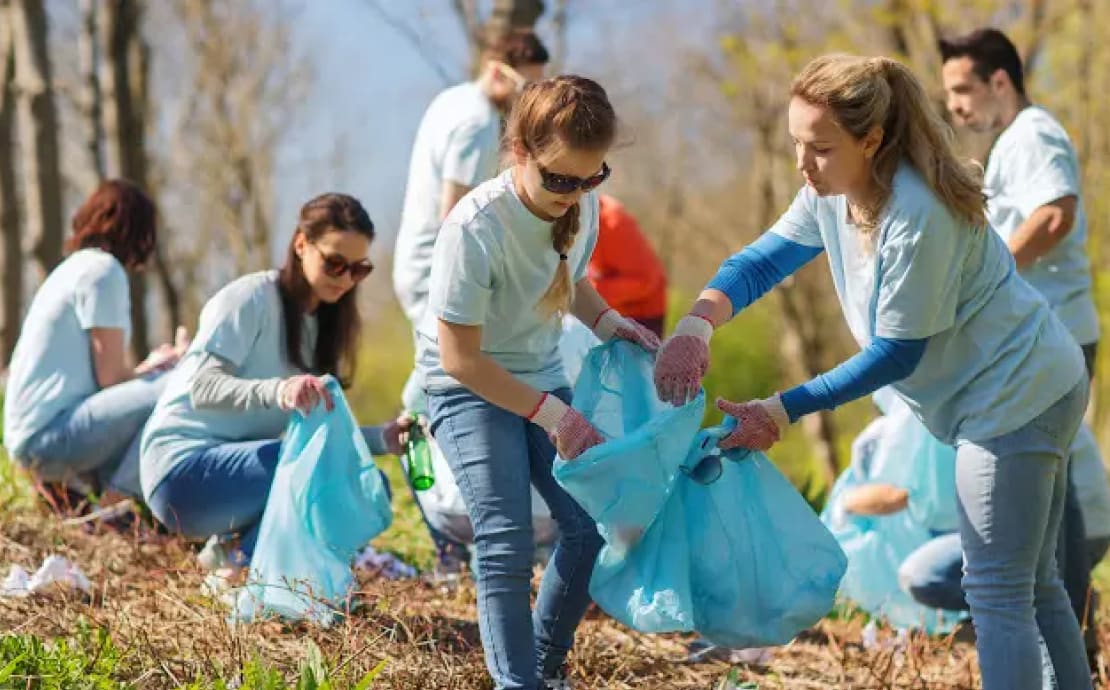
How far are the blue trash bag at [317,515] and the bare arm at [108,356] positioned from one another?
47.7 inches

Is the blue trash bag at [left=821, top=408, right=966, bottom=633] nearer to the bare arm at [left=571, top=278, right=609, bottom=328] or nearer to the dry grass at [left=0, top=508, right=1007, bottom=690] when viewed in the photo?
the dry grass at [left=0, top=508, right=1007, bottom=690]

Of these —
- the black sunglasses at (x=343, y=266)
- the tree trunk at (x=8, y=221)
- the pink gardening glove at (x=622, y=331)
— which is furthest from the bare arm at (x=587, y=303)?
the tree trunk at (x=8, y=221)

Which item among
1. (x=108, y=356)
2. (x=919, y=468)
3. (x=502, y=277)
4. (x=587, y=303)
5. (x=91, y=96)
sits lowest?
(x=919, y=468)

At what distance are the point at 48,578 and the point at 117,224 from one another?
136 centimetres

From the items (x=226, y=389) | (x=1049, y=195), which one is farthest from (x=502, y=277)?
(x=1049, y=195)

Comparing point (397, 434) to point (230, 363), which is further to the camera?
point (230, 363)

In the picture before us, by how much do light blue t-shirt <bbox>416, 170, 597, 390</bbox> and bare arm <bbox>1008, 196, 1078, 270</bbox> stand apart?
1423mm

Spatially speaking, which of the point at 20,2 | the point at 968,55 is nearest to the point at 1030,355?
the point at 968,55

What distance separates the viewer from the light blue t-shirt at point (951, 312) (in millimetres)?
2607

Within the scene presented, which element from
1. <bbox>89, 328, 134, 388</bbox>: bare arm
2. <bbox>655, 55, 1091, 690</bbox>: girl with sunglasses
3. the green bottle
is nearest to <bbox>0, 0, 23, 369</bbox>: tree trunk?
<bbox>89, 328, 134, 388</bbox>: bare arm

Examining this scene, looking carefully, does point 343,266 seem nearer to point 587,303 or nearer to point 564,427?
point 587,303

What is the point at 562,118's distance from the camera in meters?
2.71

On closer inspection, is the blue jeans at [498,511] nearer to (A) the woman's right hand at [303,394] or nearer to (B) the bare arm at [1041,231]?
(A) the woman's right hand at [303,394]

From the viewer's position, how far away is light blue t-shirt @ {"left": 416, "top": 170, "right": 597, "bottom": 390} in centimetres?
276
